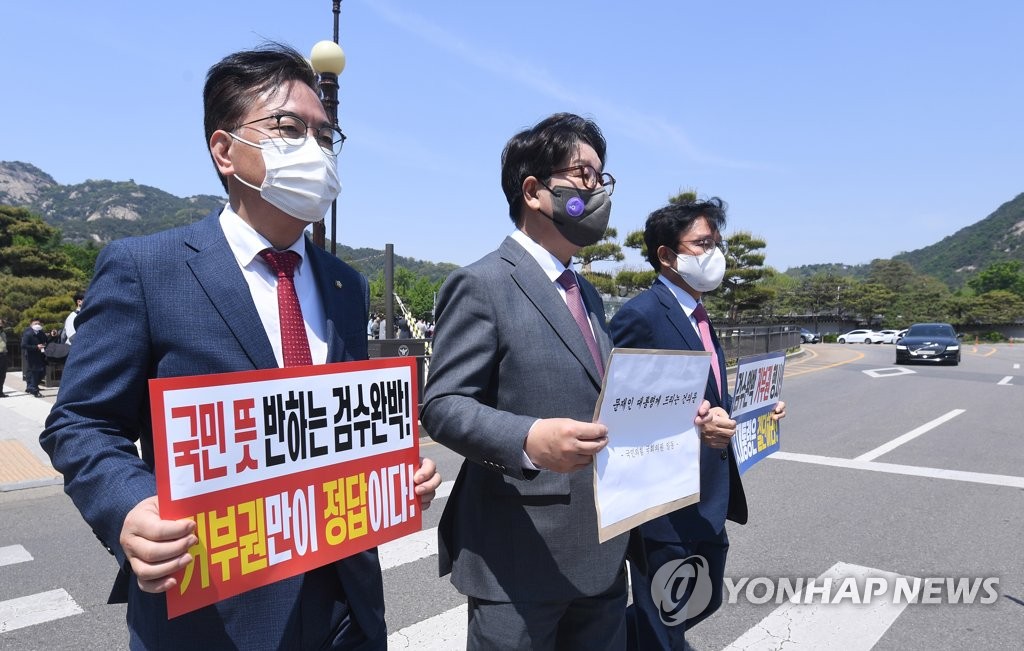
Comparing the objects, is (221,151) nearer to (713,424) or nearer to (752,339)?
(713,424)

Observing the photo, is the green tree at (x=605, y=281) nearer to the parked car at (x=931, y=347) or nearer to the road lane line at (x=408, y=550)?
the parked car at (x=931, y=347)

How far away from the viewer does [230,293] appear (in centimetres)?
148

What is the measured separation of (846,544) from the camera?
472 centimetres

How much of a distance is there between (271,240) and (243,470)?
0.60 metres

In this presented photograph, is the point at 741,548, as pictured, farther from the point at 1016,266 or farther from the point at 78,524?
the point at 1016,266

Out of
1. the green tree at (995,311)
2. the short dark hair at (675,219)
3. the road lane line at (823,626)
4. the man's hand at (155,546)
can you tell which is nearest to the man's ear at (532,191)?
the short dark hair at (675,219)

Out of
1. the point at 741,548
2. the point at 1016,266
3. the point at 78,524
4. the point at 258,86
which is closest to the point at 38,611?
the point at 78,524

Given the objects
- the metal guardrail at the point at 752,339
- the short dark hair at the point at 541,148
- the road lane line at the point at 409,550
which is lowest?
the road lane line at the point at 409,550

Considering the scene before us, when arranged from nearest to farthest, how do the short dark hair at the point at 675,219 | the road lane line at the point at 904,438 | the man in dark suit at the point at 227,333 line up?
the man in dark suit at the point at 227,333, the short dark hair at the point at 675,219, the road lane line at the point at 904,438

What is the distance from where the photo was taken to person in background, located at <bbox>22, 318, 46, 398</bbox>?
→ 42.2 ft

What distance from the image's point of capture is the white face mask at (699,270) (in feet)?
9.86

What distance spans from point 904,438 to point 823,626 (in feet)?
20.9

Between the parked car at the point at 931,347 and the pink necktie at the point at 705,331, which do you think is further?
the parked car at the point at 931,347

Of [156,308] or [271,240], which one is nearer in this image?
[156,308]
